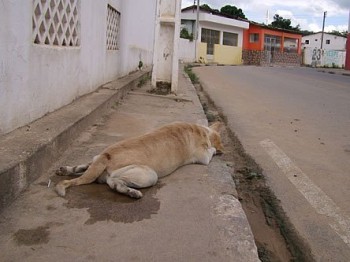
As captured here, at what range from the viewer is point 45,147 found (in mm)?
3883

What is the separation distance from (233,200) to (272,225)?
36cm

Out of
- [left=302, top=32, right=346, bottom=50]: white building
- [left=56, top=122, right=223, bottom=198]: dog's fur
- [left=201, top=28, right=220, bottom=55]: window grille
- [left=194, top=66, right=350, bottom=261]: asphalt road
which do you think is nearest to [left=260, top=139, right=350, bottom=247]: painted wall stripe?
[left=194, top=66, right=350, bottom=261]: asphalt road

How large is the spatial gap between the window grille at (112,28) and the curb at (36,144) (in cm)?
374

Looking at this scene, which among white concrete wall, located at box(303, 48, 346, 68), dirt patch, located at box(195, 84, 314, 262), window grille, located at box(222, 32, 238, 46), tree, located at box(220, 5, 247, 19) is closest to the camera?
dirt patch, located at box(195, 84, 314, 262)

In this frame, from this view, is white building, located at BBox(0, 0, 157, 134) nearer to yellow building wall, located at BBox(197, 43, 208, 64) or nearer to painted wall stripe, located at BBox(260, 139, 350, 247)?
painted wall stripe, located at BBox(260, 139, 350, 247)

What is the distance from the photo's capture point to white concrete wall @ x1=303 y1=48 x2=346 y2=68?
178 feet

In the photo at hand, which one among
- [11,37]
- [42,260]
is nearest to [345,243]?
[42,260]

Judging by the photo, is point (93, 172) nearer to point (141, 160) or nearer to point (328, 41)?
point (141, 160)

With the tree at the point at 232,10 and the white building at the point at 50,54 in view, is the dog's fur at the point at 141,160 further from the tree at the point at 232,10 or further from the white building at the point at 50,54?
the tree at the point at 232,10

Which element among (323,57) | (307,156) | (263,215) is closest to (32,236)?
(263,215)

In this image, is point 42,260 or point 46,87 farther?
point 46,87

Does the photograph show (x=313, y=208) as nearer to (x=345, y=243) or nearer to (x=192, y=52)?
(x=345, y=243)

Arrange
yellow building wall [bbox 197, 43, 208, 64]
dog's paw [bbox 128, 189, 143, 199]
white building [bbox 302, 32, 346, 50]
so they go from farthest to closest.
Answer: white building [bbox 302, 32, 346, 50]
yellow building wall [bbox 197, 43, 208, 64]
dog's paw [bbox 128, 189, 143, 199]

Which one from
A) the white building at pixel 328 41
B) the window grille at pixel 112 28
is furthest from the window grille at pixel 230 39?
the window grille at pixel 112 28
